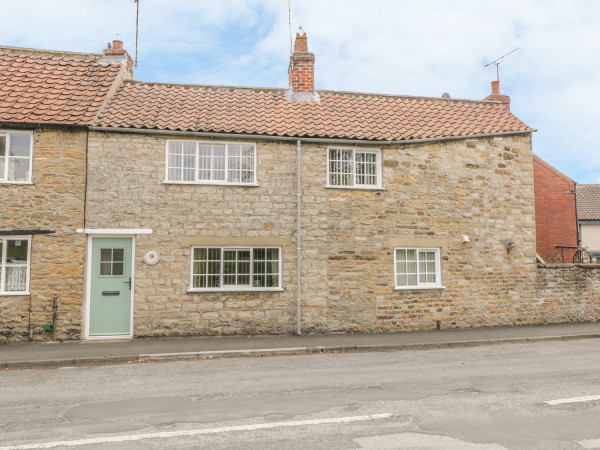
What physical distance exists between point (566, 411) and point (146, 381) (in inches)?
237

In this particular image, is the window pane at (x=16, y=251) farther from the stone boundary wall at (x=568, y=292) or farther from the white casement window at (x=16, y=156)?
the stone boundary wall at (x=568, y=292)

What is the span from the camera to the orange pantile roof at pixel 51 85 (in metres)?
11.9

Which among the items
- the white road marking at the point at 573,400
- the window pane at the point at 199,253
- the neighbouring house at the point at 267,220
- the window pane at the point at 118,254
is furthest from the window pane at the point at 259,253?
the white road marking at the point at 573,400

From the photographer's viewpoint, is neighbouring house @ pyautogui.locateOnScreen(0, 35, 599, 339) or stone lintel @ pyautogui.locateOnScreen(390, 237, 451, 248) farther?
→ stone lintel @ pyautogui.locateOnScreen(390, 237, 451, 248)

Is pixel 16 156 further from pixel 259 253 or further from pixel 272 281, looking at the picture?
pixel 272 281

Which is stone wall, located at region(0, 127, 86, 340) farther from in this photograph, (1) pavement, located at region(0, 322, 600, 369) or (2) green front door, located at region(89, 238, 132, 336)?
(1) pavement, located at region(0, 322, 600, 369)

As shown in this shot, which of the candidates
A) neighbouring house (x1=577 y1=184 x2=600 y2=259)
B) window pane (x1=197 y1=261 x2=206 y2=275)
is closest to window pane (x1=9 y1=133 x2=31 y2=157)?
window pane (x1=197 y1=261 x2=206 y2=275)

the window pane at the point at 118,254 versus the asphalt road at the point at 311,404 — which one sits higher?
the window pane at the point at 118,254

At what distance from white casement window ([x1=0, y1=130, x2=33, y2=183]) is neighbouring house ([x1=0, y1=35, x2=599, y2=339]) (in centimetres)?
18

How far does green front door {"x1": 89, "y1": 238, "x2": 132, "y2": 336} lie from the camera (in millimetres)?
11766

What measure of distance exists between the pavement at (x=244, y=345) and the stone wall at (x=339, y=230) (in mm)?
612

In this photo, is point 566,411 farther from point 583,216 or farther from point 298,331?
point 583,216

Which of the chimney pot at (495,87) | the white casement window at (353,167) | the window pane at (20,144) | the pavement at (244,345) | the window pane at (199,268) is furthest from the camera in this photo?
the chimney pot at (495,87)

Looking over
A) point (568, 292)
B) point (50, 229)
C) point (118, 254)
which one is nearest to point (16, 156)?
point (50, 229)
